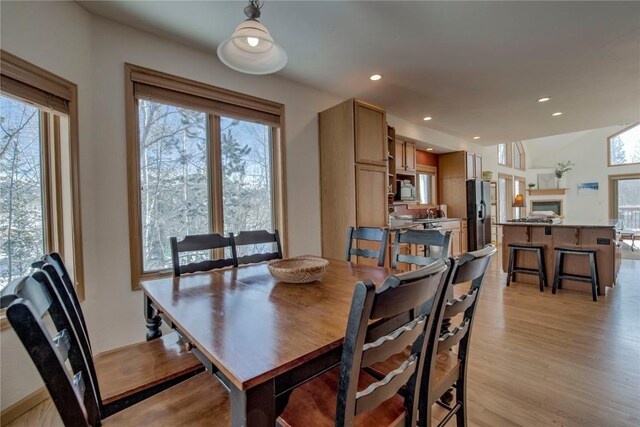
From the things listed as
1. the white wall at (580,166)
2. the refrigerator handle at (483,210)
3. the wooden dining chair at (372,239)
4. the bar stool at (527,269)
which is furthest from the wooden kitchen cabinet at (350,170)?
the white wall at (580,166)

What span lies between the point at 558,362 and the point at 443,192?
16.0 ft

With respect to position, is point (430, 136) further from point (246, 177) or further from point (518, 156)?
point (518, 156)

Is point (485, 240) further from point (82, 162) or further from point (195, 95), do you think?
point (82, 162)

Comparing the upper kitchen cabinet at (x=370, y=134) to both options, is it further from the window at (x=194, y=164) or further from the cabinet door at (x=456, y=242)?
the cabinet door at (x=456, y=242)

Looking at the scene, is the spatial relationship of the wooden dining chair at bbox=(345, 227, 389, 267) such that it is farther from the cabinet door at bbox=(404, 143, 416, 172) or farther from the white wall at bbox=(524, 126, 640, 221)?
the white wall at bbox=(524, 126, 640, 221)

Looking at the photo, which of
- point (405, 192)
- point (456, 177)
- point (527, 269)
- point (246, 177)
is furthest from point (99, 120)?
point (456, 177)

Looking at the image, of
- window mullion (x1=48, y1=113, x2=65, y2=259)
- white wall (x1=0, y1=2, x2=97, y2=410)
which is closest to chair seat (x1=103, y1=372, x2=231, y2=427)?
white wall (x1=0, y1=2, x2=97, y2=410)

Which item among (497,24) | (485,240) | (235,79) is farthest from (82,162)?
(485,240)

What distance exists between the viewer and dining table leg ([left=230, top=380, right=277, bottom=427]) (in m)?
0.73

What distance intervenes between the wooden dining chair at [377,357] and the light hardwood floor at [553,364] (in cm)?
93

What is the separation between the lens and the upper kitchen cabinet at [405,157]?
502 cm

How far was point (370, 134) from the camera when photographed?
3543 mm

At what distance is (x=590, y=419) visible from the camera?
1.54m

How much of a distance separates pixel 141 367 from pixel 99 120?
1937mm
